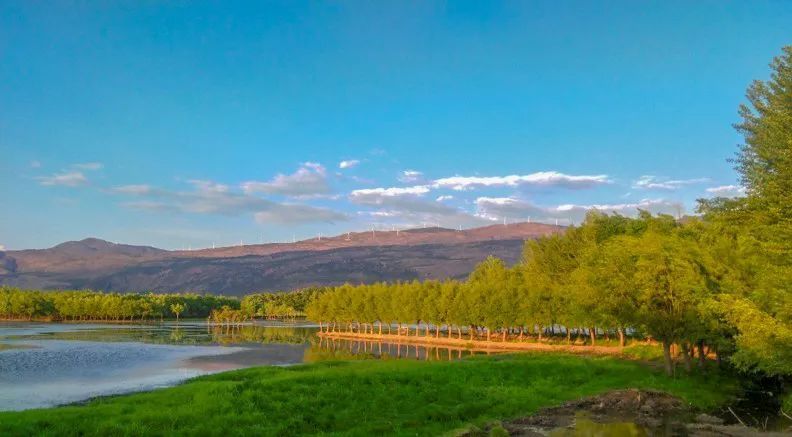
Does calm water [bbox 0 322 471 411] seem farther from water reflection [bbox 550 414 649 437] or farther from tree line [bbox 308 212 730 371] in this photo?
water reflection [bbox 550 414 649 437]

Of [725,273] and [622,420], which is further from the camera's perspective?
[725,273]

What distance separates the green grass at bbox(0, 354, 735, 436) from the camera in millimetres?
33125

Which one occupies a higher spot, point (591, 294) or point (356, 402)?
point (591, 294)

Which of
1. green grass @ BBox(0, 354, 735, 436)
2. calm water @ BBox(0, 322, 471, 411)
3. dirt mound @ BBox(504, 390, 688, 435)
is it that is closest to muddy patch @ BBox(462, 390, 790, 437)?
dirt mound @ BBox(504, 390, 688, 435)

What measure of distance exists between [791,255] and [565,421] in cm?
1559

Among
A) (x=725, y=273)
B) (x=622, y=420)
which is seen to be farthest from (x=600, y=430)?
(x=725, y=273)

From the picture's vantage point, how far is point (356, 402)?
132 feet

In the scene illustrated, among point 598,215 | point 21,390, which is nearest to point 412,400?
point 21,390

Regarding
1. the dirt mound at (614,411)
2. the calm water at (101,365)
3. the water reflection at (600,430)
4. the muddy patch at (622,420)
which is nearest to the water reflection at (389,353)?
the calm water at (101,365)

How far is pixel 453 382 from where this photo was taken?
48.6 m

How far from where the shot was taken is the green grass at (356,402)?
33125 millimetres

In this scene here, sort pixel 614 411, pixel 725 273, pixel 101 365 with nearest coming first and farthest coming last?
1. pixel 614 411
2. pixel 725 273
3. pixel 101 365

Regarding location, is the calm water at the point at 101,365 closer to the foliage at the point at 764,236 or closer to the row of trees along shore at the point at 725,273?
the row of trees along shore at the point at 725,273

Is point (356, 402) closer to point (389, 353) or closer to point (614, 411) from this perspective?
point (614, 411)
